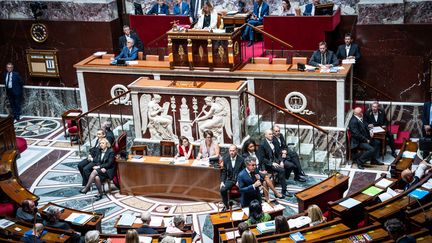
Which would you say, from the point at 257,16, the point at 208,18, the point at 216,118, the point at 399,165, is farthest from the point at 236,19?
the point at 399,165

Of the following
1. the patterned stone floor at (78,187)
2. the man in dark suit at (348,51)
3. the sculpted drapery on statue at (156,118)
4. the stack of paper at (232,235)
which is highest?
the man in dark suit at (348,51)

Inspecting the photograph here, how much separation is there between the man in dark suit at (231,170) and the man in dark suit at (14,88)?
25.8ft

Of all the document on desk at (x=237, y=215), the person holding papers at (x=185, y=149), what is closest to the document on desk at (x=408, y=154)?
the document on desk at (x=237, y=215)

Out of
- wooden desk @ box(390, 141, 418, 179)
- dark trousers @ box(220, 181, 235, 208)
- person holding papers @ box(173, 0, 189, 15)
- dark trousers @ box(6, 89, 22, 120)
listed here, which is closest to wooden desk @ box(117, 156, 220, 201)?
dark trousers @ box(220, 181, 235, 208)

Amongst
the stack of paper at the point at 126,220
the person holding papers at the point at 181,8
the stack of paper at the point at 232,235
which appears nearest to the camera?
the stack of paper at the point at 232,235

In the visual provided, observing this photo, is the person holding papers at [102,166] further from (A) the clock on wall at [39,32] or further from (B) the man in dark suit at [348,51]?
(A) the clock on wall at [39,32]

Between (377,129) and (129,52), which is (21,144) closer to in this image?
(129,52)

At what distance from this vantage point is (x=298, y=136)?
1418 cm

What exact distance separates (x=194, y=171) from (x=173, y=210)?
805 mm

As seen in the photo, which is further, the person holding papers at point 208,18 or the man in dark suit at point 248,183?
the person holding papers at point 208,18

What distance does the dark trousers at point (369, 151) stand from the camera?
549 inches

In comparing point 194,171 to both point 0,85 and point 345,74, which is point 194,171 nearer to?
point 345,74

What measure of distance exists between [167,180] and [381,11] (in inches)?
238

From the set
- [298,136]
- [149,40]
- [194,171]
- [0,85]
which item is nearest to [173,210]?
[194,171]
